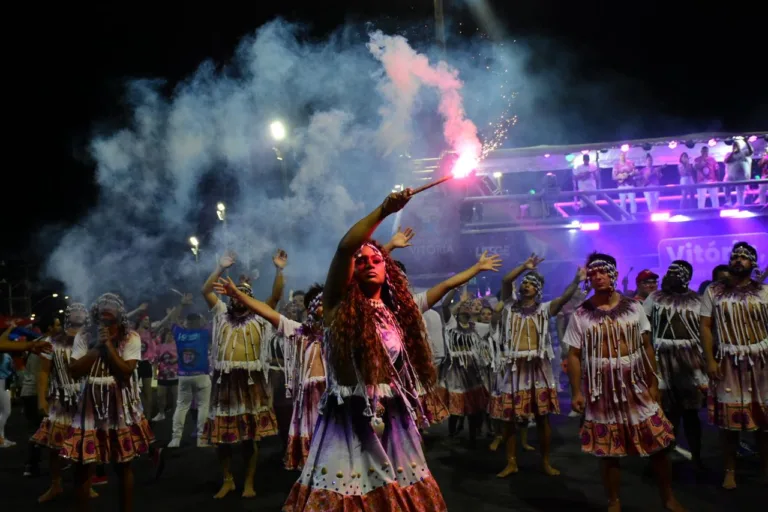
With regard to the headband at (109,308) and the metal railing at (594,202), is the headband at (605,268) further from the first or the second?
the metal railing at (594,202)

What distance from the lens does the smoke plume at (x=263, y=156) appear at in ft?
60.7

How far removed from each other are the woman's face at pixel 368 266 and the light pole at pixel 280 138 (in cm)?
1633

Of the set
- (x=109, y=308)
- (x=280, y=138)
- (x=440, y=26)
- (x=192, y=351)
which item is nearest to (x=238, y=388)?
(x=109, y=308)

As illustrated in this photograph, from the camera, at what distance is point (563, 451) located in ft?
30.0

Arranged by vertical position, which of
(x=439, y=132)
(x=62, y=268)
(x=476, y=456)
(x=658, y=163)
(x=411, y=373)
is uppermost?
(x=439, y=132)

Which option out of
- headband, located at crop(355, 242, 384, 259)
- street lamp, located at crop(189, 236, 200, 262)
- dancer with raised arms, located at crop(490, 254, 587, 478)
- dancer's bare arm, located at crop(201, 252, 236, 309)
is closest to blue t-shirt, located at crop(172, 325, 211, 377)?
dancer's bare arm, located at crop(201, 252, 236, 309)

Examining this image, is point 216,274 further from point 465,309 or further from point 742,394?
point 742,394

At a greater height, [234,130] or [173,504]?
[234,130]

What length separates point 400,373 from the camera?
3838 mm

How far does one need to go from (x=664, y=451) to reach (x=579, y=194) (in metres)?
13.1

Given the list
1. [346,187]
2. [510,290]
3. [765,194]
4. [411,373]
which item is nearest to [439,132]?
[346,187]

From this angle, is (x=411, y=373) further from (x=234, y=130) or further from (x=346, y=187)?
(x=346, y=187)

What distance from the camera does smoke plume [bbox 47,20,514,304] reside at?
60.7 feet

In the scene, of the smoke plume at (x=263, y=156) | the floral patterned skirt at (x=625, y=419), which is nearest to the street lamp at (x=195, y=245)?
the smoke plume at (x=263, y=156)
